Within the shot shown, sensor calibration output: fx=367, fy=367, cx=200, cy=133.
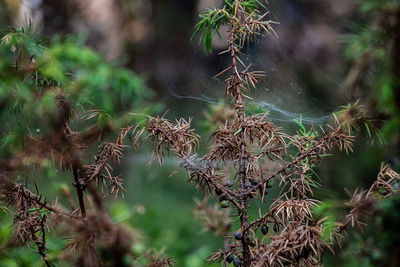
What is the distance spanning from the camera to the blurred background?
18.1 inches

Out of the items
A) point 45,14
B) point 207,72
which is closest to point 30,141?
point 207,72

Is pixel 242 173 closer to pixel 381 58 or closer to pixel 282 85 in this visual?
pixel 381 58

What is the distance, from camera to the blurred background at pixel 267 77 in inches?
18.1

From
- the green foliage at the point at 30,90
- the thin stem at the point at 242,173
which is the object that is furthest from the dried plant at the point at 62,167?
the thin stem at the point at 242,173

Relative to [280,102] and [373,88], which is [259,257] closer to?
[373,88]

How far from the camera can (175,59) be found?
4531 millimetres

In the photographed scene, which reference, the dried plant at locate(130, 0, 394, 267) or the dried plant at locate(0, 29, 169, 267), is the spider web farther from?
the dried plant at locate(0, 29, 169, 267)

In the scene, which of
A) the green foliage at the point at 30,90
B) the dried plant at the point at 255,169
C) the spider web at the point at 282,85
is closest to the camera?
the dried plant at the point at 255,169

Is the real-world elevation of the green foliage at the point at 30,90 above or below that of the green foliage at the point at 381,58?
below

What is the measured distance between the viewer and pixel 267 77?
99cm

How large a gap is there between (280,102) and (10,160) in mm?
745

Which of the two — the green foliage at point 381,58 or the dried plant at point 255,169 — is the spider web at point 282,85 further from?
the green foliage at point 381,58

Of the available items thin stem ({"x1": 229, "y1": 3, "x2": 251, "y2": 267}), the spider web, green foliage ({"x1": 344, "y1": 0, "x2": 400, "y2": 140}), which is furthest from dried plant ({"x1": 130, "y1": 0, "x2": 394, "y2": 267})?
the spider web

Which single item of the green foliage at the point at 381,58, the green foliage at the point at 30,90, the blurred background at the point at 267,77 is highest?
the green foliage at the point at 381,58
